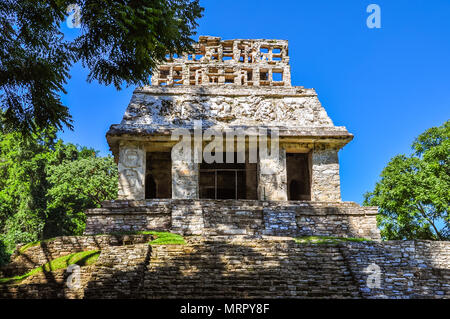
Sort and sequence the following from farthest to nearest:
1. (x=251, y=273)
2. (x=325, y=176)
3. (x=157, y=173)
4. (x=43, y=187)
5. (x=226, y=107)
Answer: (x=43, y=187) < (x=157, y=173) < (x=226, y=107) < (x=325, y=176) < (x=251, y=273)

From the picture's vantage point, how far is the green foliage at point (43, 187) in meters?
20.5

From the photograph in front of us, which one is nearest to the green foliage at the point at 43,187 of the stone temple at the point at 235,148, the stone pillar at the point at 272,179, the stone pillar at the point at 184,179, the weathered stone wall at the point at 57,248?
the stone temple at the point at 235,148

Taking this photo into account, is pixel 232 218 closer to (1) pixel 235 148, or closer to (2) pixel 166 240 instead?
(2) pixel 166 240

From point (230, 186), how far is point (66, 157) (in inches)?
452

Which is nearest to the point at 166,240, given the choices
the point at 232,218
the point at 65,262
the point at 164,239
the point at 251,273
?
the point at 164,239

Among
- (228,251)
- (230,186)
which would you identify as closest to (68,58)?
(228,251)

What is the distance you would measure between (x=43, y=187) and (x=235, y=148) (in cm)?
1277

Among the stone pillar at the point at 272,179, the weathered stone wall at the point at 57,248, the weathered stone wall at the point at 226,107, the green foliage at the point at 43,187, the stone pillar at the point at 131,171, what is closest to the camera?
the weathered stone wall at the point at 57,248

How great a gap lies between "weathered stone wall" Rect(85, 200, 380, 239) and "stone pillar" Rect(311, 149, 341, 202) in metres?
1.73

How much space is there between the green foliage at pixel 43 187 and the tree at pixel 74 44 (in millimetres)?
12911

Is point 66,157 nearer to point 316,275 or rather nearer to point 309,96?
point 309,96

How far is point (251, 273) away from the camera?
24.0 ft

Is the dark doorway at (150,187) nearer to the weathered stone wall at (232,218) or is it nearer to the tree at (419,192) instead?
the weathered stone wall at (232,218)

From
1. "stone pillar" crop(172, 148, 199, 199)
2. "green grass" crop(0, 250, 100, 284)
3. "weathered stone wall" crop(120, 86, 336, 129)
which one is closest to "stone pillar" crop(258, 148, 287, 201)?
"weathered stone wall" crop(120, 86, 336, 129)
